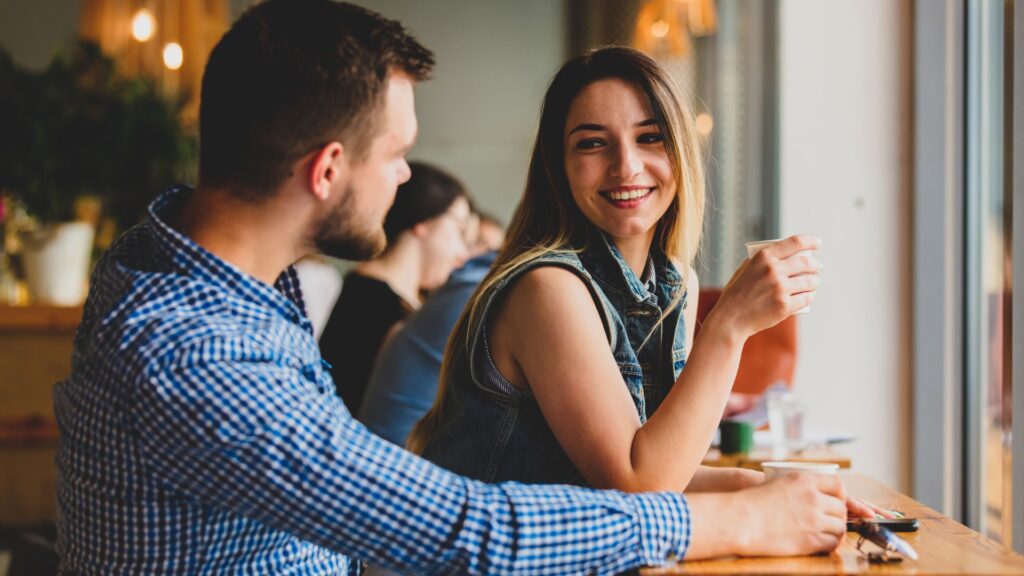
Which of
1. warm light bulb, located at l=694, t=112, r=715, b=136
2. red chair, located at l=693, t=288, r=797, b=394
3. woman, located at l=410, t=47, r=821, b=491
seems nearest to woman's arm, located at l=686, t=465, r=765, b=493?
woman, located at l=410, t=47, r=821, b=491

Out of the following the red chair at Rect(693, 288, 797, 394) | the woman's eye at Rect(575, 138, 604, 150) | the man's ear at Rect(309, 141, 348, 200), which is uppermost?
the woman's eye at Rect(575, 138, 604, 150)

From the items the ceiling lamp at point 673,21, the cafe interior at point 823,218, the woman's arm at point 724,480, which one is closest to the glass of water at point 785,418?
the cafe interior at point 823,218

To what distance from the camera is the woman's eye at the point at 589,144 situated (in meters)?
1.65

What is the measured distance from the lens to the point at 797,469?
1387 mm

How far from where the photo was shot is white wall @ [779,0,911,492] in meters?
2.98

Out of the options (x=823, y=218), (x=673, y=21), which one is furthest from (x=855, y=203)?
(x=673, y=21)

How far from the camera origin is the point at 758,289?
139 cm

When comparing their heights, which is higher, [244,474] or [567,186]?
[567,186]

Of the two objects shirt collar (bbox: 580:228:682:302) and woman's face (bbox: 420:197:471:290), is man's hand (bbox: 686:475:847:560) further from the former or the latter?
woman's face (bbox: 420:197:471:290)

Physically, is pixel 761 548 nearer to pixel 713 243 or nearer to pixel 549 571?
pixel 549 571

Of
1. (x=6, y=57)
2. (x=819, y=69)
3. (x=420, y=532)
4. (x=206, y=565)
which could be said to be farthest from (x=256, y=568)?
(x=6, y=57)

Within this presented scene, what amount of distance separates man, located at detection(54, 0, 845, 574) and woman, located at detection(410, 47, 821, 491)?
0.22m

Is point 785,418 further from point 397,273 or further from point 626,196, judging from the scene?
point 397,273

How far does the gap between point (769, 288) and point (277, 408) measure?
707 mm
